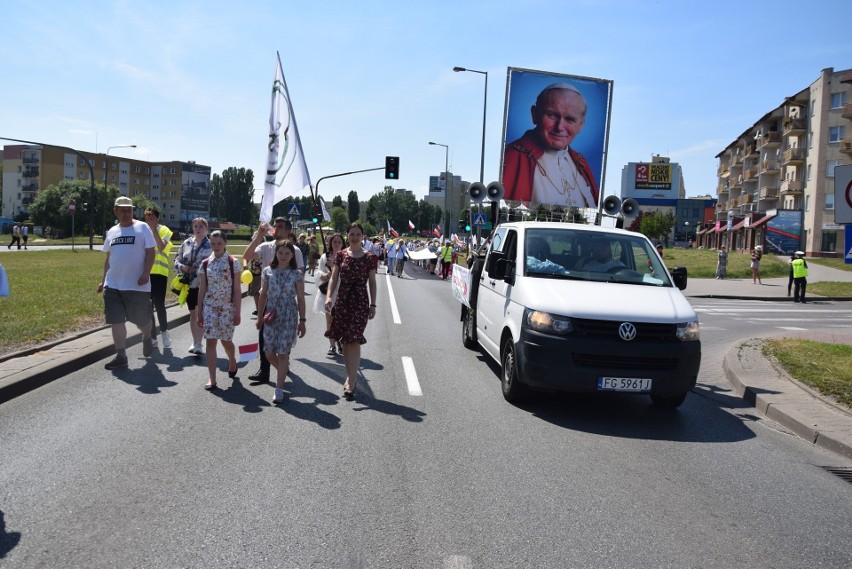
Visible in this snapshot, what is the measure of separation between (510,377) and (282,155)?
20.1 ft

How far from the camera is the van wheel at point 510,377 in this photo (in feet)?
23.3

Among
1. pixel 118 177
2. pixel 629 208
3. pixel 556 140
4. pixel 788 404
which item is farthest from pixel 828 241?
Answer: pixel 118 177

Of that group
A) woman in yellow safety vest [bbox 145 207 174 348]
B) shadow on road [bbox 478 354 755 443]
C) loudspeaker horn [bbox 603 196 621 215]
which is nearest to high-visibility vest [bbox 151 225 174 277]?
woman in yellow safety vest [bbox 145 207 174 348]

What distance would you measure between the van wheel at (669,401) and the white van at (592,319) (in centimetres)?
1

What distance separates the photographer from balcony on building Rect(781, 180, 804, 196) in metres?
64.4

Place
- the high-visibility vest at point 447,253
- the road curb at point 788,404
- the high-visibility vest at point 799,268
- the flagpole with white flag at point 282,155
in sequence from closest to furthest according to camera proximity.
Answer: the road curb at point 788,404, the flagpole with white flag at point 282,155, the high-visibility vest at point 799,268, the high-visibility vest at point 447,253

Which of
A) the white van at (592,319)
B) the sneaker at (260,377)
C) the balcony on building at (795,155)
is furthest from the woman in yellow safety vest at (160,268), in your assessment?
the balcony on building at (795,155)

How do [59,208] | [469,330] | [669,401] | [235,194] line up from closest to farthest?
1. [669,401]
2. [469,330]
3. [59,208]
4. [235,194]

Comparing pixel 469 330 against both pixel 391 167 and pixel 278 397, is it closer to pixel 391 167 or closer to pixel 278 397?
pixel 278 397

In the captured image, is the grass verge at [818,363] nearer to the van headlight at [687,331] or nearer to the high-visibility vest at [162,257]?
the van headlight at [687,331]

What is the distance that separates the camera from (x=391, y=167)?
3089 centimetres

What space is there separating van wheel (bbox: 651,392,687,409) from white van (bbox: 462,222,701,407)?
0.04ft

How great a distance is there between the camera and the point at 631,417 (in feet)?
23.2

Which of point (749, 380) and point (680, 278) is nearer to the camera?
point (680, 278)
